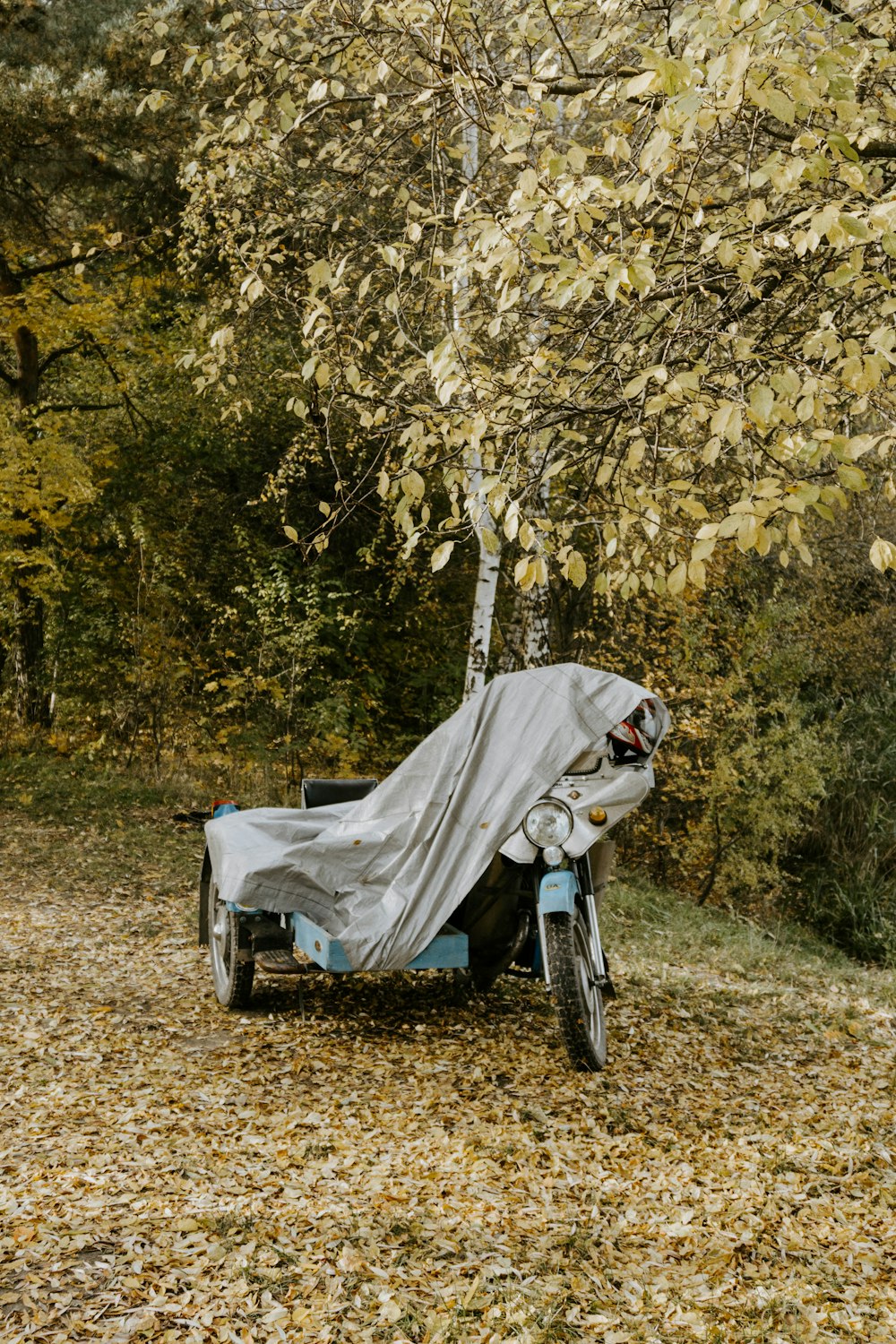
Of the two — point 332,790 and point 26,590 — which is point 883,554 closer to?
point 332,790

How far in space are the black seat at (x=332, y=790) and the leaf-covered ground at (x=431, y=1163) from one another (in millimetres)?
980

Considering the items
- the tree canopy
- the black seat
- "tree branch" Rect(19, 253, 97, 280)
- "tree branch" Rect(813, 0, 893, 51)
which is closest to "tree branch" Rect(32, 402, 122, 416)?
"tree branch" Rect(19, 253, 97, 280)

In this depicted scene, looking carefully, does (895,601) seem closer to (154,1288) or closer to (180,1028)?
(180,1028)

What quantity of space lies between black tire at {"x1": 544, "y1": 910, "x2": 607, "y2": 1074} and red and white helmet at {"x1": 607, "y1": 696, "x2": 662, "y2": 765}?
0.69 m

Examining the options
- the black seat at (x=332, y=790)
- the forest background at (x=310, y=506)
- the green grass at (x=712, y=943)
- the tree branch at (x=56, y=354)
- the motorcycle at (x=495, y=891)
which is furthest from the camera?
the tree branch at (x=56, y=354)

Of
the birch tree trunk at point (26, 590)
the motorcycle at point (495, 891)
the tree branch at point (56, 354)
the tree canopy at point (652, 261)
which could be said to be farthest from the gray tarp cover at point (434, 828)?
the tree branch at point (56, 354)

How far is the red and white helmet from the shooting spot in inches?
194

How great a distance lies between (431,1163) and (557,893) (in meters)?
1.12

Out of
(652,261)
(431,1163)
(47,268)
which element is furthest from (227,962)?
(47,268)

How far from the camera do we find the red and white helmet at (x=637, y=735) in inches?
194

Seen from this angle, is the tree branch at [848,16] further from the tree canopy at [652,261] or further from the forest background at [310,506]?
the forest background at [310,506]

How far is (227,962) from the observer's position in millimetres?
5891

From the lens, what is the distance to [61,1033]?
550 centimetres

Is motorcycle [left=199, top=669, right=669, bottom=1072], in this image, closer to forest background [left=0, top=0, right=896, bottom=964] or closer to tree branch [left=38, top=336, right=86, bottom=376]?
forest background [left=0, top=0, right=896, bottom=964]
